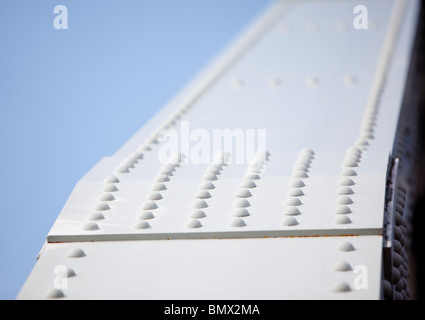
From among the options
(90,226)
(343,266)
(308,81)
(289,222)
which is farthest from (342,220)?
(308,81)

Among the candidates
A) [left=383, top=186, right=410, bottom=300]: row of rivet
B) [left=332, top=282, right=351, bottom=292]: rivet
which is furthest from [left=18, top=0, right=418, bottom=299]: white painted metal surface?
[left=383, top=186, right=410, bottom=300]: row of rivet

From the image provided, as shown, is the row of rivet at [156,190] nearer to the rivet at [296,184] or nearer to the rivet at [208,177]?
the rivet at [208,177]

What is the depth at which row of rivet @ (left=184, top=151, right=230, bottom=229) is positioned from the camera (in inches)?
99.9

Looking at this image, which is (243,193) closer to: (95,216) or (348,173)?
(348,173)

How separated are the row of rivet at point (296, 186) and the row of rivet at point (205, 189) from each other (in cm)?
31

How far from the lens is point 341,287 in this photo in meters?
2.06

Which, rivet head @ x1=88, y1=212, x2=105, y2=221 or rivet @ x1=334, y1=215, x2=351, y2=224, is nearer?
→ rivet @ x1=334, y1=215, x2=351, y2=224

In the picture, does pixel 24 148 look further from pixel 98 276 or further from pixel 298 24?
pixel 298 24

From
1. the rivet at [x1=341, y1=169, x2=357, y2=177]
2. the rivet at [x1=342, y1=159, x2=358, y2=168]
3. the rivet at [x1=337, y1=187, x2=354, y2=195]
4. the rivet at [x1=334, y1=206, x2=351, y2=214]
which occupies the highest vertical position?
the rivet at [x1=342, y1=159, x2=358, y2=168]

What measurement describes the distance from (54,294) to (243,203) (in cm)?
81

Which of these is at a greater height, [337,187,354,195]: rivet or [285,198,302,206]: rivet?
[337,187,354,195]: rivet

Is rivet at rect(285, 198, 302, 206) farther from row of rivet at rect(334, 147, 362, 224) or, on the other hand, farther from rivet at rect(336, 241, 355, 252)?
rivet at rect(336, 241, 355, 252)

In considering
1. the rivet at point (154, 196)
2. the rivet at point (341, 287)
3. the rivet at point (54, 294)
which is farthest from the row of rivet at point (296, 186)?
the rivet at point (54, 294)

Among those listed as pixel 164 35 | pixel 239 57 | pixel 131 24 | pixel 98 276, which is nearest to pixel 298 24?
pixel 239 57
